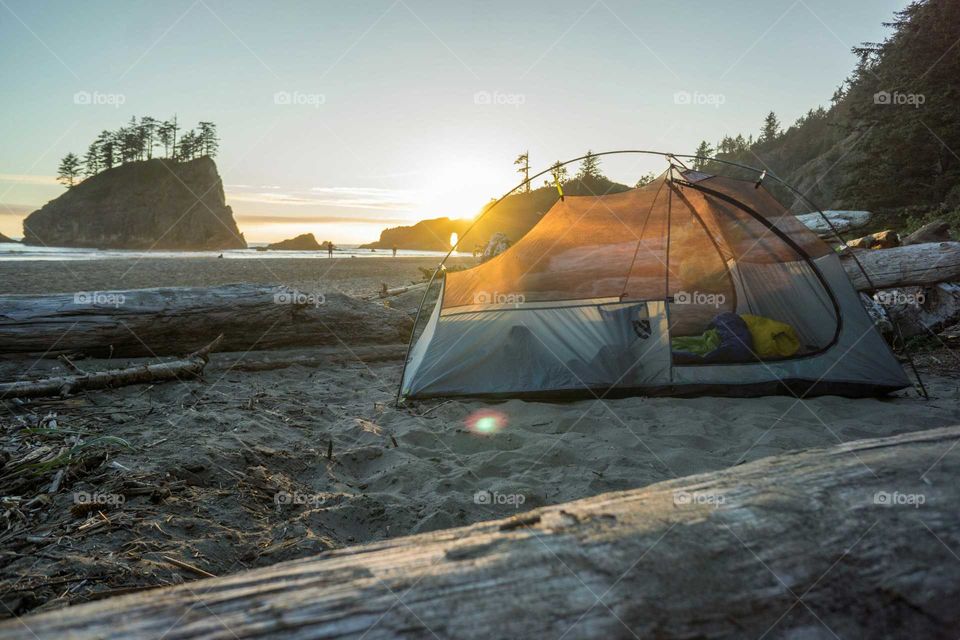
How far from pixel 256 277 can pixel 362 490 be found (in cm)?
1986

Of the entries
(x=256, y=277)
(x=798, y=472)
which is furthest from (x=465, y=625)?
(x=256, y=277)

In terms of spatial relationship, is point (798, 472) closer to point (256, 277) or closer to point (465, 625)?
point (465, 625)

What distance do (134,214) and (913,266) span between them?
73.7m

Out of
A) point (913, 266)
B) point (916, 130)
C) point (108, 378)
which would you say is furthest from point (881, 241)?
point (916, 130)

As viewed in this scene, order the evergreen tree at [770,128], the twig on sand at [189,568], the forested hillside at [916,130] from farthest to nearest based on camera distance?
the evergreen tree at [770,128], the forested hillside at [916,130], the twig on sand at [189,568]

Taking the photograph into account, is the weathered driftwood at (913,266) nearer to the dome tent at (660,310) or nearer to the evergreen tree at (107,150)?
the dome tent at (660,310)

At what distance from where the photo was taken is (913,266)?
6805mm

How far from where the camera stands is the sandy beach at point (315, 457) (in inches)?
96.3

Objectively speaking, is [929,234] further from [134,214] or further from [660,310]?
[134,214]

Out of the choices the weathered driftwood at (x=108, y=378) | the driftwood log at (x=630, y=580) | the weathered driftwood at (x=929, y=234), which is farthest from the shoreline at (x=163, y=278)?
the driftwood log at (x=630, y=580)

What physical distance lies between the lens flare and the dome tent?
0.36 meters

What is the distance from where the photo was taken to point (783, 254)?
594 centimetres

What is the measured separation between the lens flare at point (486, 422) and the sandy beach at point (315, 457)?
25 millimetres

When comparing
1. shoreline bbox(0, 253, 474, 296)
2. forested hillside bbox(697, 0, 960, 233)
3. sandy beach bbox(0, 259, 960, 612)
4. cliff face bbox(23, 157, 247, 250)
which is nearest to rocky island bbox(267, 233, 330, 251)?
cliff face bbox(23, 157, 247, 250)
